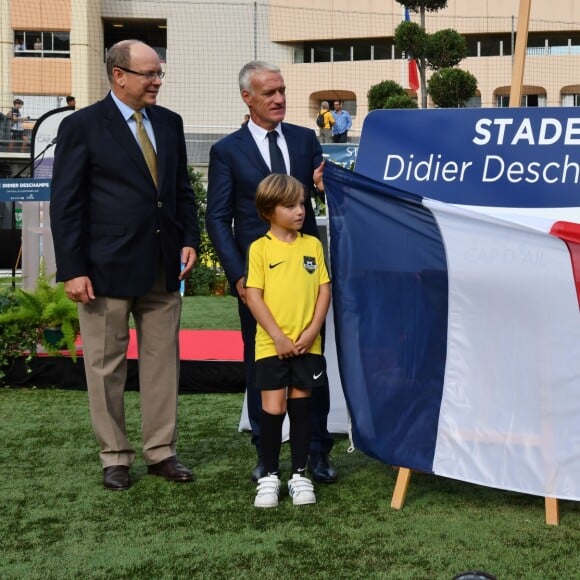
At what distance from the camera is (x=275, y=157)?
14.1 ft

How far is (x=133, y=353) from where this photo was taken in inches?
279

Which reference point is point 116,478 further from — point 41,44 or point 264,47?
point 264,47

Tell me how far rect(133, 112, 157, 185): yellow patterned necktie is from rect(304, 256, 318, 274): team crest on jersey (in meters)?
0.76

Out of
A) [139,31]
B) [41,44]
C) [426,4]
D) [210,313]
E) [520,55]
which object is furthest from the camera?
[139,31]

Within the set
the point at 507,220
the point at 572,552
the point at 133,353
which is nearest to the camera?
the point at 572,552

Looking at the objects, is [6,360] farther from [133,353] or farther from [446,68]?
[446,68]

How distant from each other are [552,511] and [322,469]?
1008 millimetres

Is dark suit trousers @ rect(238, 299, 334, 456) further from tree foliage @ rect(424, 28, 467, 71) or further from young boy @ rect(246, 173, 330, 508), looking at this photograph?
tree foliage @ rect(424, 28, 467, 71)

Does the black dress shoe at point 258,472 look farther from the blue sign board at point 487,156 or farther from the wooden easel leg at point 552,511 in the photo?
the blue sign board at point 487,156

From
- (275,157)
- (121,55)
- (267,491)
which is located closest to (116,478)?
(267,491)

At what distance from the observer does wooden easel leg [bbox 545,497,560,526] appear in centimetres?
358

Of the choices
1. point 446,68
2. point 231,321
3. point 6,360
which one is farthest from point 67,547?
point 446,68

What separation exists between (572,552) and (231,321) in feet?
22.6

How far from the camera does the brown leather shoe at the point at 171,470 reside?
14.0ft
